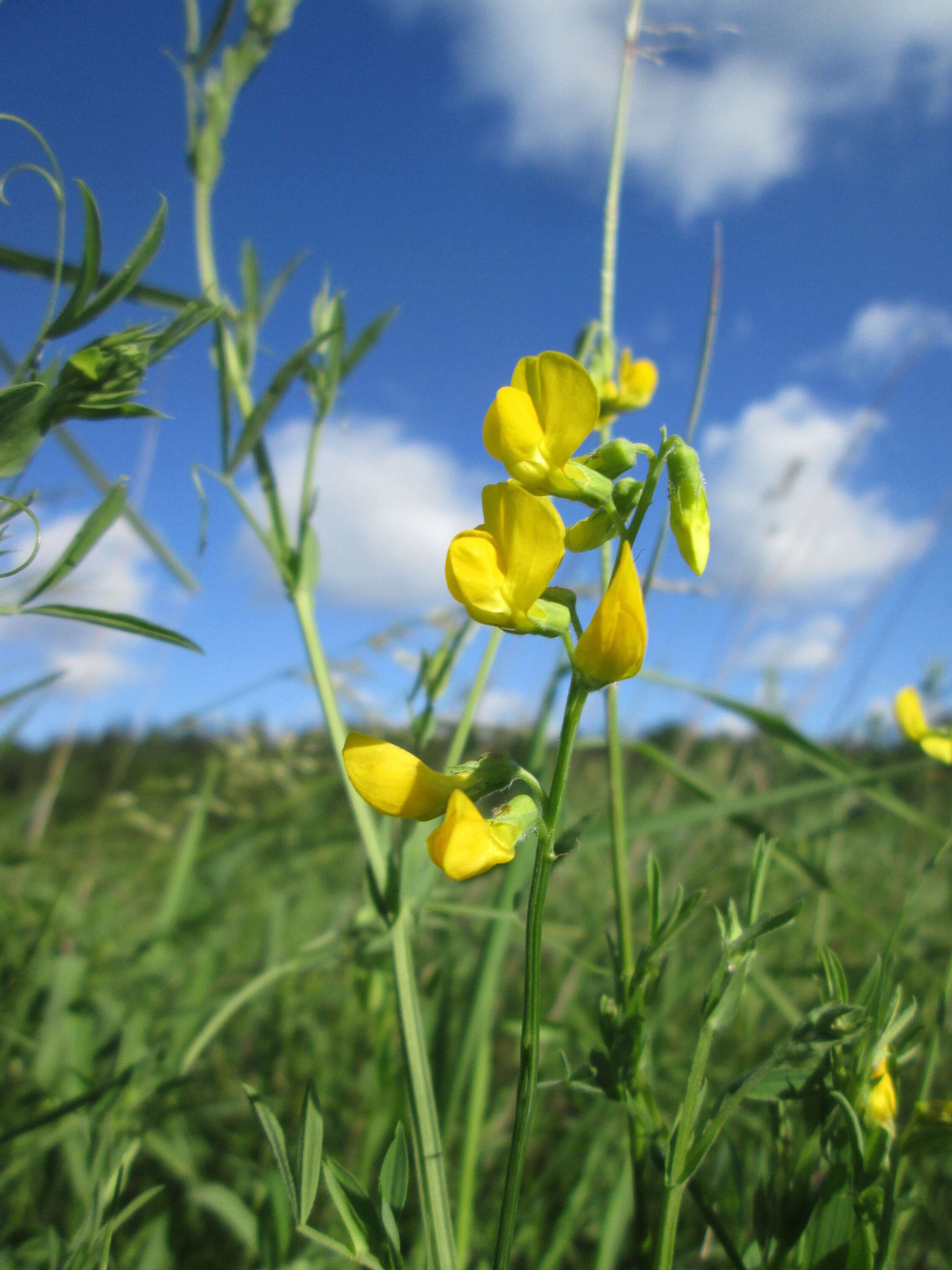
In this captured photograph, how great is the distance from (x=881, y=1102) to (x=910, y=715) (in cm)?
68

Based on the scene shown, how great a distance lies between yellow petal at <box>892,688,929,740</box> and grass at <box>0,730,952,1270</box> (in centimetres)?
20

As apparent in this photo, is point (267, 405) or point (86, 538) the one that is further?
point (267, 405)

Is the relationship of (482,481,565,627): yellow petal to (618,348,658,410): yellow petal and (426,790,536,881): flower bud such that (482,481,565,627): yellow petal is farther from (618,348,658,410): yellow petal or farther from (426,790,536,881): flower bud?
(618,348,658,410): yellow petal

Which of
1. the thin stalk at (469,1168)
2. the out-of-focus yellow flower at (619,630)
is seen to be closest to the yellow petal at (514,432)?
the out-of-focus yellow flower at (619,630)

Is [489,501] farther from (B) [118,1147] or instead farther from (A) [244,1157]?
(A) [244,1157]

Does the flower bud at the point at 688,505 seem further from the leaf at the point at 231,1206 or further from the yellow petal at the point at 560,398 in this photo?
the leaf at the point at 231,1206

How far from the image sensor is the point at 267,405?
939 mm

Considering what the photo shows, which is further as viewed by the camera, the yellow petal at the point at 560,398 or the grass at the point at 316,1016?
the grass at the point at 316,1016

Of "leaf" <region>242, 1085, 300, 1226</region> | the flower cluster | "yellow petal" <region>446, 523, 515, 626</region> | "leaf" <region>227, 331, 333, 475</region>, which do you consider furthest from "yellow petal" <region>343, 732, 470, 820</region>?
"leaf" <region>227, 331, 333, 475</region>

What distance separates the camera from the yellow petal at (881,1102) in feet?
1.98

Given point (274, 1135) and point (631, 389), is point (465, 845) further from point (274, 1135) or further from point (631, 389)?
point (631, 389)

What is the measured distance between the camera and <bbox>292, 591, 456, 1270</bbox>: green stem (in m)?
0.60

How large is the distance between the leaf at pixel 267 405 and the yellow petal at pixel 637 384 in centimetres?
42

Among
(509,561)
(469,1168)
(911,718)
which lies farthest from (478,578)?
(911,718)
